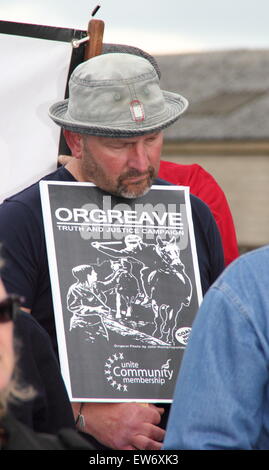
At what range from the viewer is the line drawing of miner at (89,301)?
132 inches

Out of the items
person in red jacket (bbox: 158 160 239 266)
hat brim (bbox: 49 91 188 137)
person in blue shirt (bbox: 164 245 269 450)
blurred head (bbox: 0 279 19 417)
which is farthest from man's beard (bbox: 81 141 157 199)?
blurred head (bbox: 0 279 19 417)

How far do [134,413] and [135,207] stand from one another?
27.3 inches

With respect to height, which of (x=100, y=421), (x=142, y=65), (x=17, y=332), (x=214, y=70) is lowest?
(x=214, y=70)

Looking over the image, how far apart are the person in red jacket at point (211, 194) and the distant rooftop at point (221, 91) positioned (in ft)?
38.2

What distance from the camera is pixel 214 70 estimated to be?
16844 mm

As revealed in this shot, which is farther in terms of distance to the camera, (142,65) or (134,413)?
(142,65)

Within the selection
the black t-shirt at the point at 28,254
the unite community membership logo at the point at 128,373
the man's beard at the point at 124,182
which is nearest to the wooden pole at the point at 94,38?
the man's beard at the point at 124,182

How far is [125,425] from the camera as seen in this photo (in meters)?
3.35

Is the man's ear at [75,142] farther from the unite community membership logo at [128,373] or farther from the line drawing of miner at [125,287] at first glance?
the unite community membership logo at [128,373]

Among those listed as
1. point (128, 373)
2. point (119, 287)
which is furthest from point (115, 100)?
point (128, 373)

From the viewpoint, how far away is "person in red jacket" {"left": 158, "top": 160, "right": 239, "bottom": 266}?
4.39 metres

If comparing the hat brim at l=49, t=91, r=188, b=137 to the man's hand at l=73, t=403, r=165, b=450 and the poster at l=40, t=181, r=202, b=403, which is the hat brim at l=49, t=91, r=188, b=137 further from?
the man's hand at l=73, t=403, r=165, b=450

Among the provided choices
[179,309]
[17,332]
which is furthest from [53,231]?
[17,332]

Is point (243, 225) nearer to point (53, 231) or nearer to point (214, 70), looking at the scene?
point (214, 70)
